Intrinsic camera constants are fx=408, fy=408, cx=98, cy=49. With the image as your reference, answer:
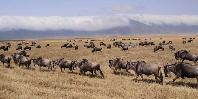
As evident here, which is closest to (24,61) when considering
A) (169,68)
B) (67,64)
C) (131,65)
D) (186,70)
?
(67,64)

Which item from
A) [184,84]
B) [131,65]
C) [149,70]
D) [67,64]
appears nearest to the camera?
[184,84]

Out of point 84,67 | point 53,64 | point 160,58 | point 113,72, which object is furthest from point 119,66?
point 160,58

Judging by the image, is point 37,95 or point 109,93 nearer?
point 37,95

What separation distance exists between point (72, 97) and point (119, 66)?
14.0 metres

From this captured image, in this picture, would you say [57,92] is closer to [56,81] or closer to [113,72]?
[56,81]

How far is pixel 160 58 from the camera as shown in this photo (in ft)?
144

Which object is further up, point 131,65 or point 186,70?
point 186,70

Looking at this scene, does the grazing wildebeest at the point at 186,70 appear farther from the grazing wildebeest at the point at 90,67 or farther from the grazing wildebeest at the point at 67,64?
the grazing wildebeest at the point at 67,64

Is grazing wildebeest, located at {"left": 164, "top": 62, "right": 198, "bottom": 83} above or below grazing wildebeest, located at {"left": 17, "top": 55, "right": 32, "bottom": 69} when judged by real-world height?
above

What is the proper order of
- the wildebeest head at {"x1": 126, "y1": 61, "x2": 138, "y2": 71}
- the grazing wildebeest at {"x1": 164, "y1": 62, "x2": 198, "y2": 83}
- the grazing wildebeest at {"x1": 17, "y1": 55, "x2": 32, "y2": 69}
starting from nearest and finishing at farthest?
the grazing wildebeest at {"x1": 164, "y1": 62, "x2": 198, "y2": 83}
the wildebeest head at {"x1": 126, "y1": 61, "x2": 138, "y2": 71}
the grazing wildebeest at {"x1": 17, "y1": 55, "x2": 32, "y2": 69}

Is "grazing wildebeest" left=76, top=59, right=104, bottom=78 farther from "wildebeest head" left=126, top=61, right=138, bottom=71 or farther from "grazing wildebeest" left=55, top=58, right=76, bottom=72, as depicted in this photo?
"wildebeest head" left=126, top=61, right=138, bottom=71

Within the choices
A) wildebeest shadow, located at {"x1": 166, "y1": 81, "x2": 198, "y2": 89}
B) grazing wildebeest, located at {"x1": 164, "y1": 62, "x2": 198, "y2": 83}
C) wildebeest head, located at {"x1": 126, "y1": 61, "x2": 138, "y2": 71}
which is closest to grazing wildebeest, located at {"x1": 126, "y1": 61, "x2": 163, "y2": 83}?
wildebeest shadow, located at {"x1": 166, "y1": 81, "x2": 198, "y2": 89}

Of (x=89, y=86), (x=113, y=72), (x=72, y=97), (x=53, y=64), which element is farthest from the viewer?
(x=53, y=64)

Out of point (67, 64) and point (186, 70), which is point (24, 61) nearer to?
point (67, 64)
